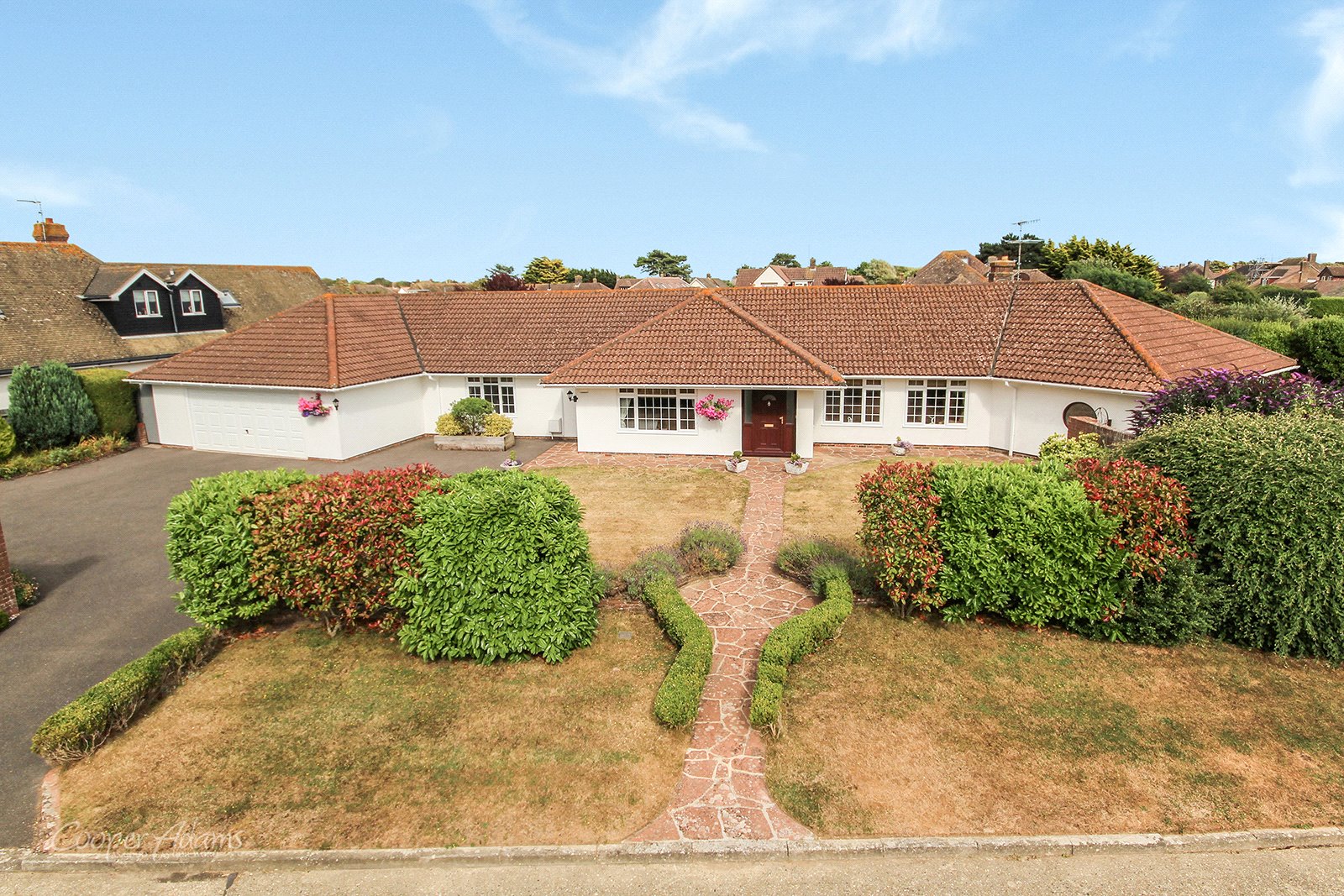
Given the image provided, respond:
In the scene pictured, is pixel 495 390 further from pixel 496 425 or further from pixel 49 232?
pixel 49 232

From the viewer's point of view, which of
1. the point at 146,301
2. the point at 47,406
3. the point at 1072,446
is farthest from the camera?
the point at 146,301

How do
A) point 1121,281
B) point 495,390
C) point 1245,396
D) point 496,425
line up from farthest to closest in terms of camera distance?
point 1121,281, point 495,390, point 496,425, point 1245,396

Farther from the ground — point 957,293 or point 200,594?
point 957,293

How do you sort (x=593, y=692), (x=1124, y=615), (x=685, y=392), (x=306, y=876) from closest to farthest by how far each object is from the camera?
1. (x=306, y=876)
2. (x=593, y=692)
3. (x=1124, y=615)
4. (x=685, y=392)

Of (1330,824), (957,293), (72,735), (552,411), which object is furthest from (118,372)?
(1330,824)

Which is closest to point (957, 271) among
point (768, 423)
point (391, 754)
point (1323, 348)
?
point (1323, 348)

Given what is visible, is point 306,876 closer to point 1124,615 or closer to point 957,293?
point 1124,615
